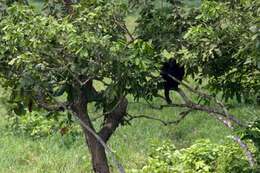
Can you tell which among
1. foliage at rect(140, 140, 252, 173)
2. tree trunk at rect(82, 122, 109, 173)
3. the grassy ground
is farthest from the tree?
the grassy ground

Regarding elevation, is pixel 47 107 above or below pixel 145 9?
below

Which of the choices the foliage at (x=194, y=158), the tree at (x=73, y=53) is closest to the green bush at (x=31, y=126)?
the foliage at (x=194, y=158)

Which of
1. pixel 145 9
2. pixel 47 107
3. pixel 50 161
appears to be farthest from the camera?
pixel 50 161

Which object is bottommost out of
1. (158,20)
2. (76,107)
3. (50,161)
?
(50,161)

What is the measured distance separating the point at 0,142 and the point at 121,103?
3197 millimetres

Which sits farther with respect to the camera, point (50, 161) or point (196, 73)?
point (50, 161)

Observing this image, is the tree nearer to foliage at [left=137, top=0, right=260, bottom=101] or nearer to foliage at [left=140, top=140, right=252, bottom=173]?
foliage at [left=137, top=0, right=260, bottom=101]

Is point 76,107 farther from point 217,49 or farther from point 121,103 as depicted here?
point 217,49

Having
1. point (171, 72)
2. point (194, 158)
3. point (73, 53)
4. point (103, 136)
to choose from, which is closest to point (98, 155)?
point (103, 136)

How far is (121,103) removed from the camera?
2.68 metres

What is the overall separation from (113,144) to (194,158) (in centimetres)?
143

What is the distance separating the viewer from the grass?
16.1 ft

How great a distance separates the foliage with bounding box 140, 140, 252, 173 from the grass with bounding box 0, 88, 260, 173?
458mm

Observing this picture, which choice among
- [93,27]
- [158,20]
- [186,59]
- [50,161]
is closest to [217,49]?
[186,59]
